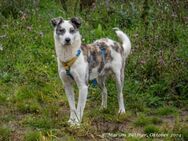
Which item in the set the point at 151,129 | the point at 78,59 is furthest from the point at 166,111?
the point at 78,59

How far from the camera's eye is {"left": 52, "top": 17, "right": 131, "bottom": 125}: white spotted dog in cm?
734

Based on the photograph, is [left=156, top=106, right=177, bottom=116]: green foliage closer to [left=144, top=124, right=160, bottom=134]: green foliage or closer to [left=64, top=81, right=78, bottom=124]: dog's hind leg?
[left=144, top=124, right=160, bottom=134]: green foliage

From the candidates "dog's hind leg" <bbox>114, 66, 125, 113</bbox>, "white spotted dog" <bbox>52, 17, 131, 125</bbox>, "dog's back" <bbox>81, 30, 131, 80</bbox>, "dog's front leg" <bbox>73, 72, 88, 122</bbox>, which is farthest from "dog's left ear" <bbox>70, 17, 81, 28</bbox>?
"dog's hind leg" <bbox>114, 66, 125, 113</bbox>

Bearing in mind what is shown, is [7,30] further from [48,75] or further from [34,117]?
[34,117]

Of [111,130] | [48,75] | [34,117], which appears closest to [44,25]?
[48,75]

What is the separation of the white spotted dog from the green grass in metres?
0.39

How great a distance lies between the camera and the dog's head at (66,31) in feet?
23.8

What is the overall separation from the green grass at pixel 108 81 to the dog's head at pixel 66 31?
3.63ft

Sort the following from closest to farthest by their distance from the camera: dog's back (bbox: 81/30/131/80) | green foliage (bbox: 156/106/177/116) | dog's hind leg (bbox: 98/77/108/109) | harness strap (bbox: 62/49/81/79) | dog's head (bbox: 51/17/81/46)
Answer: dog's head (bbox: 51/17/81/46)
harness strap (bbox: 62/49/81/79)
dog's back (bbox: 81/30/131/80)
green foliage (bbox: 156/106/177/116)
dog's hind leg (bbox: 98/77/108/109)

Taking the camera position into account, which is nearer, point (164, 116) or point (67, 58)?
point (67, 58)

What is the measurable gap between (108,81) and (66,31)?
2.07m

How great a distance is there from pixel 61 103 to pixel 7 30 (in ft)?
10.8

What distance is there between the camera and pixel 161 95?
867 cm

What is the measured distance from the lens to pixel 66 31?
287 inches
